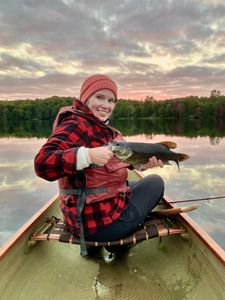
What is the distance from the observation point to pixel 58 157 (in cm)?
261

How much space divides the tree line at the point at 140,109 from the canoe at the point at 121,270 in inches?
3811

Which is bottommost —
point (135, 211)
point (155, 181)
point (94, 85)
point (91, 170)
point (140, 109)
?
point (140, 109)

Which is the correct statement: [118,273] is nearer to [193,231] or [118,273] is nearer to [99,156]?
[193,231]

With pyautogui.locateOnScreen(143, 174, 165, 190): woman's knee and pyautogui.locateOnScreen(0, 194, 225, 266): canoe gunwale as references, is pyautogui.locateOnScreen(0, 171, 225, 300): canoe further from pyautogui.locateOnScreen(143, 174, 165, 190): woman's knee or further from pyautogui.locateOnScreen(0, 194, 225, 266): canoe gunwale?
pyautogui.locateOnScreen(143, 174, 165, 190): woman's knee

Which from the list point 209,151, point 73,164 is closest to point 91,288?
point 73,164

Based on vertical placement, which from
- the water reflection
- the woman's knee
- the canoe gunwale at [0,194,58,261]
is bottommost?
the water reflection

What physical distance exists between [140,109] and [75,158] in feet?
384

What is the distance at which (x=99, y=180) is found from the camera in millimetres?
3117

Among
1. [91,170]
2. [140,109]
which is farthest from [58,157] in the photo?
[140,109]

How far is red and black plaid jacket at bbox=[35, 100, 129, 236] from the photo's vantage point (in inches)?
104

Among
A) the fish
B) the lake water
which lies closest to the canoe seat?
the fish

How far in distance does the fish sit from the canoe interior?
973 mm

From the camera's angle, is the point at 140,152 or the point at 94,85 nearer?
the point at 140,152

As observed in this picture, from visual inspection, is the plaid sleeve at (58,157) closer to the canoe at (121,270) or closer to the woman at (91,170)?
the woman at (91,170)
